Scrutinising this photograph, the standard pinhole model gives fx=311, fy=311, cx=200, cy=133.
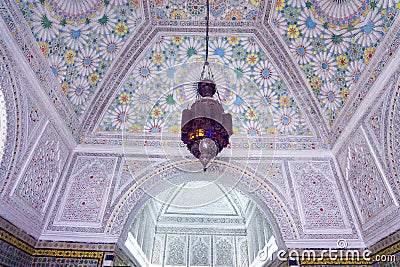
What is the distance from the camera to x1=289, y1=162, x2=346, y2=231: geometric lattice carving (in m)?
3.38

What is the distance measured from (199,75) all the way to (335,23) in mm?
1901

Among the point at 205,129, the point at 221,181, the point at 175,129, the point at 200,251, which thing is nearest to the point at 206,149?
the point at 205,129

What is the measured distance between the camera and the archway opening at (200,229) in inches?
209

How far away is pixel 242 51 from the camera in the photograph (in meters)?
3.87

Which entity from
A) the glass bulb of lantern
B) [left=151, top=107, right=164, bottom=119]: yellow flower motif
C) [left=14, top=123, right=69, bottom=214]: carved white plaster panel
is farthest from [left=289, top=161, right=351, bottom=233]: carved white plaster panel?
[left=14, top=123, right=69, bottom=214]: carved white plaster panel

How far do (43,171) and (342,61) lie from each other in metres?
3.50

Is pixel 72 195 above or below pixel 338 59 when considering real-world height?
below

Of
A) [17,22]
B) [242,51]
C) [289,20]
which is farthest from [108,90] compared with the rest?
[289,20]

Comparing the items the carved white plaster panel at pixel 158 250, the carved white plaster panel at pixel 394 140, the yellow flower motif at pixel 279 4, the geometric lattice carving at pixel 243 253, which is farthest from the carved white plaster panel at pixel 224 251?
the yellow flower motif at pixel 279 4

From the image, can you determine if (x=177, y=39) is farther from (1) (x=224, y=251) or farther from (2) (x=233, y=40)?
(1) (x=224, y=251)

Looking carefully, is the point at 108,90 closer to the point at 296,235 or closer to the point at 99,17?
the point at 99,17

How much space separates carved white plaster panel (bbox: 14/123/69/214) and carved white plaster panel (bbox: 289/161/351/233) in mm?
2746

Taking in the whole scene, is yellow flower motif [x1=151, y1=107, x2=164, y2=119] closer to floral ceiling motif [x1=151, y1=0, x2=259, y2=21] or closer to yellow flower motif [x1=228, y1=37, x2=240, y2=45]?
floral ceiling motif [x1=151, y1=0, x2=259, y2=21]

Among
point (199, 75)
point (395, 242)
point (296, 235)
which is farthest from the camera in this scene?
point (296, 235)
